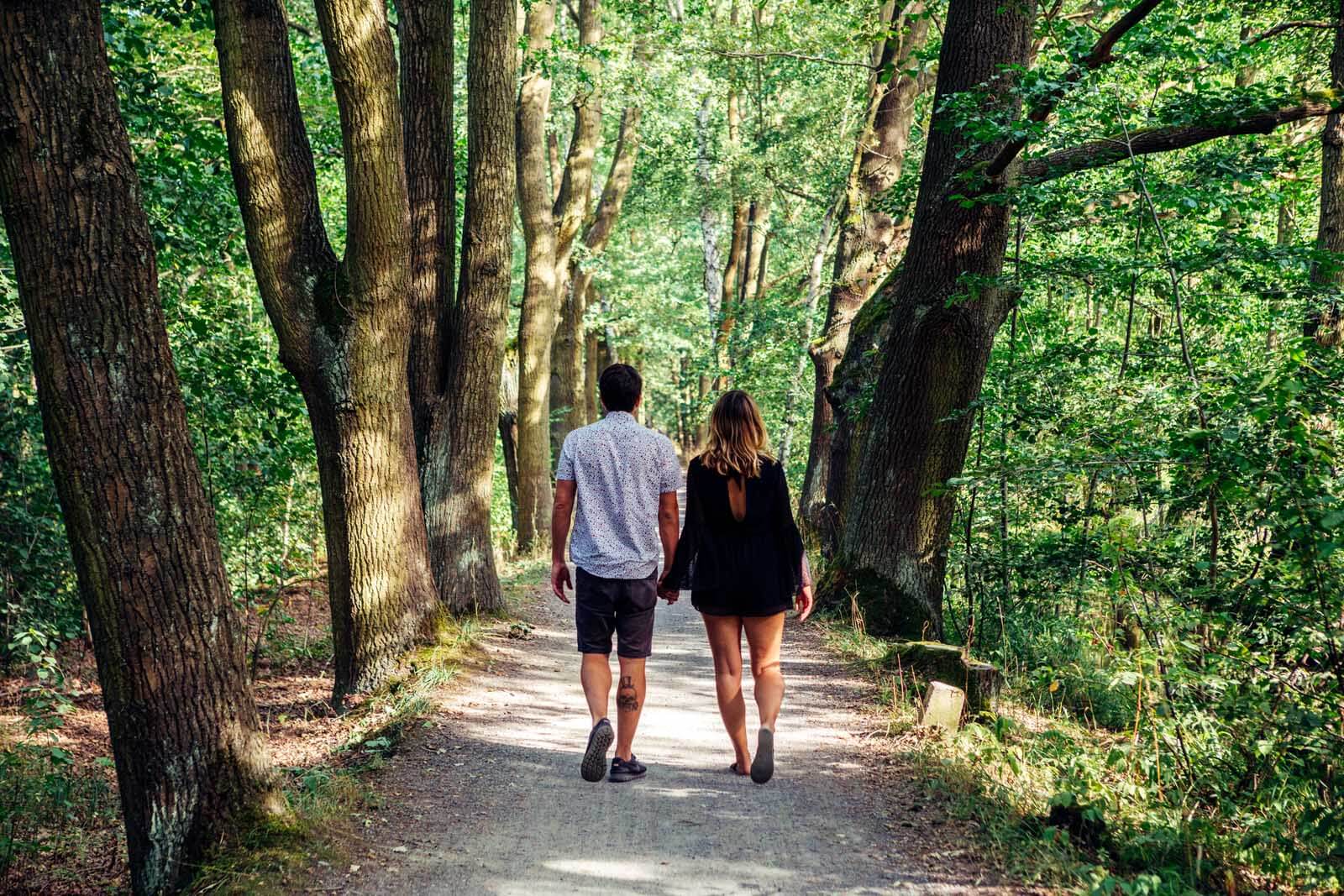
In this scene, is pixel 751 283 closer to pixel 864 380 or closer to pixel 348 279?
pixel 864 380

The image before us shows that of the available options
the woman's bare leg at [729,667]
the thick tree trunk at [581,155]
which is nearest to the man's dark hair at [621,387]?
the woman's bare leg at [729,667]

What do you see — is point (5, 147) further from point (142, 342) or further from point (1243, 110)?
point (1243, 110)

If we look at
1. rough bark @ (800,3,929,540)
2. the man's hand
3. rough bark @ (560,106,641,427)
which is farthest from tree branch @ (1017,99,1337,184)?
rough bark @ (560,106,641,427)

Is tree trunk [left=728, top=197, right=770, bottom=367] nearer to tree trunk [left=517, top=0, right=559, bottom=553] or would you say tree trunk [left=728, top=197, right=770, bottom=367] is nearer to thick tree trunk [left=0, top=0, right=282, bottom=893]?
tree trunk [left=517, top=0, right=559, bottom=553]

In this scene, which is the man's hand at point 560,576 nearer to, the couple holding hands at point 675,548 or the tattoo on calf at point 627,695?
the couple holding hands at point 675,548

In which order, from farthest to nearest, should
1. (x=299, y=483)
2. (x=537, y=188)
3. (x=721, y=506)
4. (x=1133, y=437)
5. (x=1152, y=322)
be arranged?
1. (x=537, y=188)
2. (x=299, y=483)
3. (x=1152, y=322)
4. (x=1133, y=437)
5. (x=721, y=506)

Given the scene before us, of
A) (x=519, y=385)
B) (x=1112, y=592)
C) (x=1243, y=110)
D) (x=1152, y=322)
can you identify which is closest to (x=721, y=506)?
(x=1112, y=592)

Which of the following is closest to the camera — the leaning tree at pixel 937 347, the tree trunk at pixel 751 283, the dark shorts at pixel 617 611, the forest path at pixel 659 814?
the forest path at pixel 659 814

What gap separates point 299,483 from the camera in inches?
540

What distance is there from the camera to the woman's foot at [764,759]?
5.46 m

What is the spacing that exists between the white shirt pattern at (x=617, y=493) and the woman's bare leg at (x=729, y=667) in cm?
48

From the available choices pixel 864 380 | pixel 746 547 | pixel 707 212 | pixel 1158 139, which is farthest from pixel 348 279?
pixel 707 212

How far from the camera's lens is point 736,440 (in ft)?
17.9

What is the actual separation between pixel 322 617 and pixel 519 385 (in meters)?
4.64
